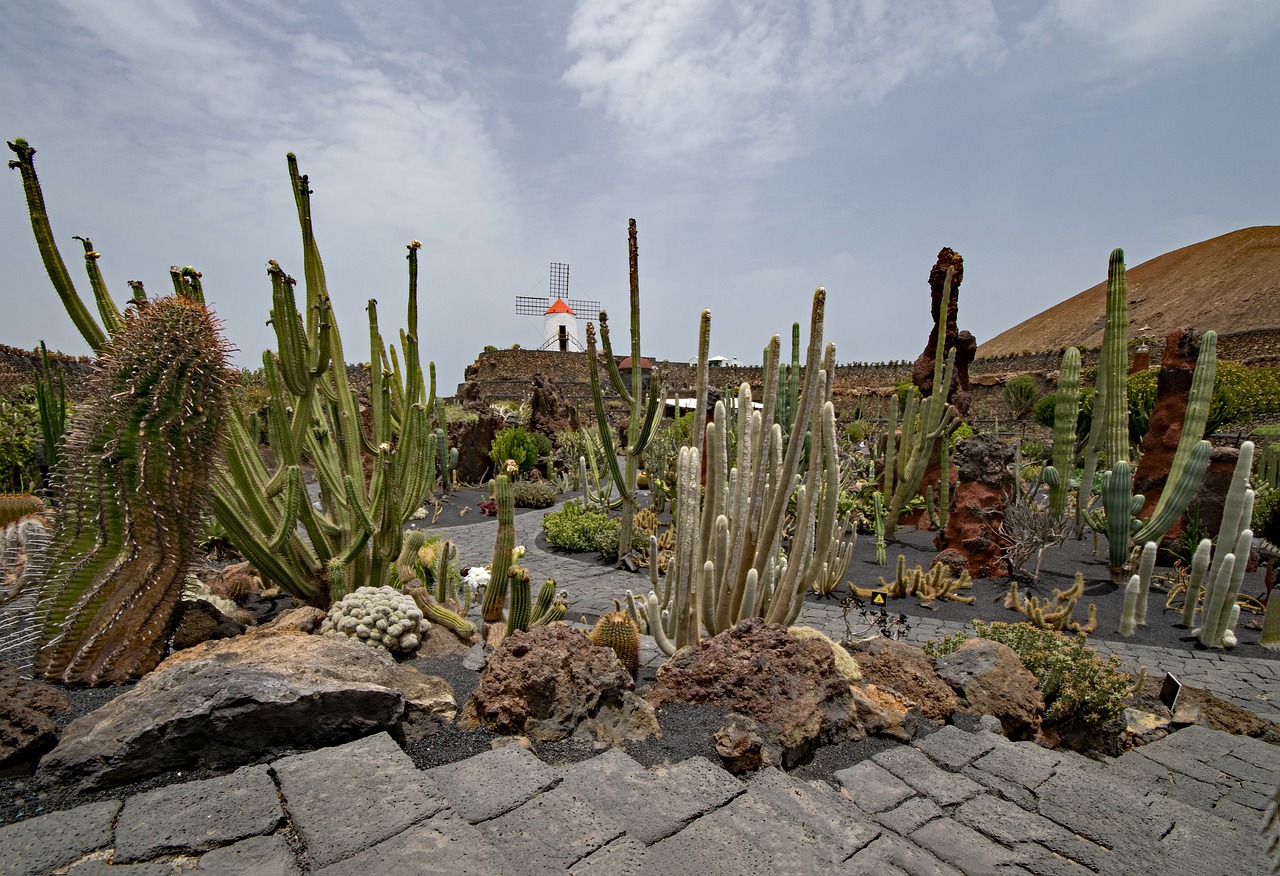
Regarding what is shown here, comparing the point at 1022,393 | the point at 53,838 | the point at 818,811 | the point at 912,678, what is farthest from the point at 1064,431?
the point at 1022,393

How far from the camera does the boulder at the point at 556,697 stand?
280 cm

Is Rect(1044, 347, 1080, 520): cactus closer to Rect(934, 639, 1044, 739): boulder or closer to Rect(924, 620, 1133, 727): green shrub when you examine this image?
Rect(924, 620, 1133, 727): green shrub

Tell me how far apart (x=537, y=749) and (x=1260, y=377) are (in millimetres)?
21598

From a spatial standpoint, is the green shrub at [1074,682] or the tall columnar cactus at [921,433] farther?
the tall columnar cactus at [921,433]

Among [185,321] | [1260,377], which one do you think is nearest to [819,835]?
[185,321]

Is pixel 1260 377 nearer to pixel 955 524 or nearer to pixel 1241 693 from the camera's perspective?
pixel 955 524

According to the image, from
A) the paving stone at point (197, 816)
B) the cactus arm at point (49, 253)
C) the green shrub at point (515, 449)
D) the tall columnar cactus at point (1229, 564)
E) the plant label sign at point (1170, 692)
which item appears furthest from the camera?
the green shrub at point (515, 449)

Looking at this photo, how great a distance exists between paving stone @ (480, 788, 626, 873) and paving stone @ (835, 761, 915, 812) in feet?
3.31

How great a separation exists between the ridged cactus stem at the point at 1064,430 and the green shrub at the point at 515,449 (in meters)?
9.20

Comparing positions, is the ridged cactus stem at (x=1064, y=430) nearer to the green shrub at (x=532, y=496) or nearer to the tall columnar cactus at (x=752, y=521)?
the tall columnar cactus at (x=752, y=521)

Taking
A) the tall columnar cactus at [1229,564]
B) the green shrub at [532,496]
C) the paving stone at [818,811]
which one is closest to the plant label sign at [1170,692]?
the tall columnar cactus at [1229,564]

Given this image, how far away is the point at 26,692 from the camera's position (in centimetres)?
245

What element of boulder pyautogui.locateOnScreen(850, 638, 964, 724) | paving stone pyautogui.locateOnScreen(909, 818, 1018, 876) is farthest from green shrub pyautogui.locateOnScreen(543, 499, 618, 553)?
paving stone pyautogui.locateOnScreen(909, 818, 1018, 876)

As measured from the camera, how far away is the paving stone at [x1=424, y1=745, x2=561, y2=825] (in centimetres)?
213
